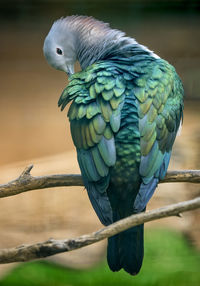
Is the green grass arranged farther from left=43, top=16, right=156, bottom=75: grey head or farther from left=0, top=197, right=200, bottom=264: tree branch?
left=0, top=197, right=200, bottom=264: tree branch

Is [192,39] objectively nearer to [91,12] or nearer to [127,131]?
[91,12]

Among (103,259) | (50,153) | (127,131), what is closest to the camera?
(127,131)

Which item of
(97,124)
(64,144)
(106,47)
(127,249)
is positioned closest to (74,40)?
(106,47)

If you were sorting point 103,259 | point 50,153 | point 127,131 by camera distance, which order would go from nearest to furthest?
point 127,131
point 103,259
point 50,153

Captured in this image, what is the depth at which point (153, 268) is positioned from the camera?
2.37 metres

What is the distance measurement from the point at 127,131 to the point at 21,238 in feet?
4.27

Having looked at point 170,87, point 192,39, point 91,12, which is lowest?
point 192,39

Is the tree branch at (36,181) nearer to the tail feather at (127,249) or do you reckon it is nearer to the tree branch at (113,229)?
the tail feather at (127,249)

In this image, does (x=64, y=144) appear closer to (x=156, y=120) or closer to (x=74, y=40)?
(x=74, y=40)

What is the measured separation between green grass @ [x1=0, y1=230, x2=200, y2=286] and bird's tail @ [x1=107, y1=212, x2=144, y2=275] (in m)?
1.06

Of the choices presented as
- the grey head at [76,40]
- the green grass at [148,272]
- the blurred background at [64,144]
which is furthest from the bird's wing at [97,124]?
the green grass at [148,272]

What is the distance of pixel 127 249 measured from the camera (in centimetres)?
128

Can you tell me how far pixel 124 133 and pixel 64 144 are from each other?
1.61 metres

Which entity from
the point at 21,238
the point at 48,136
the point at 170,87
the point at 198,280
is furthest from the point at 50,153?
the point at 170,87
